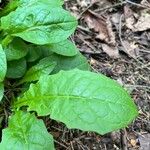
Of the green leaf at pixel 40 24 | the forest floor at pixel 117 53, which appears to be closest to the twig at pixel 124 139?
the forest floor at pixel 117 53

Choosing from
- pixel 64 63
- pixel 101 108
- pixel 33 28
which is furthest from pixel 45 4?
pixel 101 108

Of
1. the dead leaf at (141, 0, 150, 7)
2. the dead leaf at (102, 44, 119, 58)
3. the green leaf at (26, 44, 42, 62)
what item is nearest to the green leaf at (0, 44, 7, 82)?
the green leaf at (26, 44, 42, 62)

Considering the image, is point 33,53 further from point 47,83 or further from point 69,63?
point 47,83

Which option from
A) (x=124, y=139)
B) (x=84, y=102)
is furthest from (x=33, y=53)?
(x=124, y=139)

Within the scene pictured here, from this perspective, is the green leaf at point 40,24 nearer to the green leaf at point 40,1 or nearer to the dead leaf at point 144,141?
the green leaf at point 40,1

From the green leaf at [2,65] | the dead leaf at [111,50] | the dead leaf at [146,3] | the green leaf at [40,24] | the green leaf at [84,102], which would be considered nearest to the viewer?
the green leaf at [84,102]
